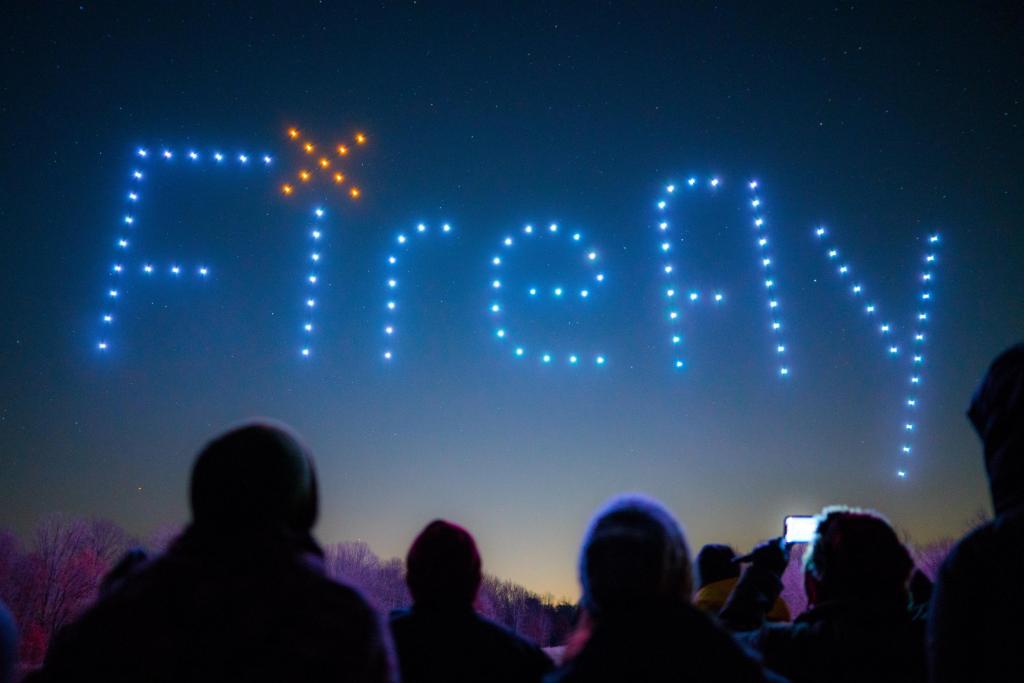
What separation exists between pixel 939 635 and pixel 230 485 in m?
2.01

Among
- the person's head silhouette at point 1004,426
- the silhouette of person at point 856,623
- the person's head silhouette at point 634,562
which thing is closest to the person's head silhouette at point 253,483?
the person's head silhouette at point 634,562

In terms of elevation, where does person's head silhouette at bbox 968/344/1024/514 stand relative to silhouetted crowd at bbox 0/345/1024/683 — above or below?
above

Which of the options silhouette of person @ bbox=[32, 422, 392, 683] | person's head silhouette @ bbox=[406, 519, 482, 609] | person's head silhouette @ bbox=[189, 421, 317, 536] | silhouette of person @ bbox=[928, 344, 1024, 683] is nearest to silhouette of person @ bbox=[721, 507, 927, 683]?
silhouette of person @ bbox=[928, 344, 1024, 683]

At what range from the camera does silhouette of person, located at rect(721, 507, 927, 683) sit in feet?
7.17

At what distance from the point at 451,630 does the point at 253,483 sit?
115cm

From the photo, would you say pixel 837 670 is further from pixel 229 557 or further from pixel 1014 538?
pixel 229 557

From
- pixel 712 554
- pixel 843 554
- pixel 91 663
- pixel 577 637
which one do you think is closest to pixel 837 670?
pixel 843 554

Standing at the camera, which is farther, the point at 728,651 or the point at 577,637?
the point at 577,637

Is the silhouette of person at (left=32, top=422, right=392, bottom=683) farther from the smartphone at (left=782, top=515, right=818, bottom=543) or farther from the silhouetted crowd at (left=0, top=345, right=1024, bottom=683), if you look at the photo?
the smartphone at (left=782, top=515, right=818, bottom=543)

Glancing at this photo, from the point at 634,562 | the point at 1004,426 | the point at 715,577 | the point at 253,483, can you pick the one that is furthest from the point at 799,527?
the point at 253,483

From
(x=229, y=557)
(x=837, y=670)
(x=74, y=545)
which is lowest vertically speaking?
(x=74, y=545)

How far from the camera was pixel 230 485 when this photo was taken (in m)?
1.62

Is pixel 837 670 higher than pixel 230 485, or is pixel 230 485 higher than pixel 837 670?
pixel 230 485

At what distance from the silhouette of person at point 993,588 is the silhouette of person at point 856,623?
0.38 metres
